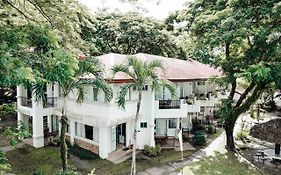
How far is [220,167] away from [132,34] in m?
22.8

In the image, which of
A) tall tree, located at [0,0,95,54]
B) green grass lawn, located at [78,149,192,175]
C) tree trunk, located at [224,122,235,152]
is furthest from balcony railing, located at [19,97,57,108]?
tree trunk, located at [224,122,235,152]

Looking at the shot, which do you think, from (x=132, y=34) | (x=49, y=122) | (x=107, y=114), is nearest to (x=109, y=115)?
(x=107, y=114)

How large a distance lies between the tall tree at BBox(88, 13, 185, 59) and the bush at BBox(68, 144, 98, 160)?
17.7 metres

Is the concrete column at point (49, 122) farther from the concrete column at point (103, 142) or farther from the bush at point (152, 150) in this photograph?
the bush at point (152, 150)

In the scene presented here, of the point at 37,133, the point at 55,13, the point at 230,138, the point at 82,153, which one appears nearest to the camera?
the point at 55,13

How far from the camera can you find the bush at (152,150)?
23.5 metres

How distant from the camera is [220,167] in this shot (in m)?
21.9

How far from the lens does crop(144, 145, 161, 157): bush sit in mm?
23547

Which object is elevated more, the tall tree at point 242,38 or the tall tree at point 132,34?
the tall tree at point 132,34

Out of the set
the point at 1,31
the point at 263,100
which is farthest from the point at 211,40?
→ the point at 263,100

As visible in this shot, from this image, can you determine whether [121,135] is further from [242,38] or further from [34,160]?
[242,38]

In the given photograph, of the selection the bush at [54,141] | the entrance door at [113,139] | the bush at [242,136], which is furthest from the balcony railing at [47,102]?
the bush at [242,136]

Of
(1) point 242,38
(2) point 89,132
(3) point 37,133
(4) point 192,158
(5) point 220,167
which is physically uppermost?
(1) point 242,38

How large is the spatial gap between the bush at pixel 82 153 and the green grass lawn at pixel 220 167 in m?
7.53
